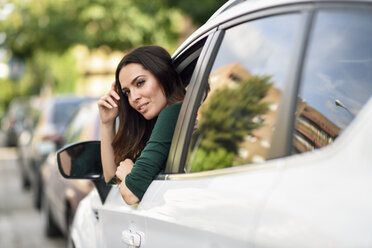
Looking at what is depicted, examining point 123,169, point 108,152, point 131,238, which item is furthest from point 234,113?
point 108,152

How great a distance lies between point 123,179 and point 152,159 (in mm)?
280

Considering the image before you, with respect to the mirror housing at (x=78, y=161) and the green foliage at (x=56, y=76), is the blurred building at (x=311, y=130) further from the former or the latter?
the green foliage at (x=56, y=76)

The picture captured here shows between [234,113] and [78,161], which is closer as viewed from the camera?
[234,113]

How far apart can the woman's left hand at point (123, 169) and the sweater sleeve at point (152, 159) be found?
0.21 meters

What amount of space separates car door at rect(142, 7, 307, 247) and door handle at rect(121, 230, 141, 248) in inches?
4.6

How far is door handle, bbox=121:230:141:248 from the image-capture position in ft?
8.02

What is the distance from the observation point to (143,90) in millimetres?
2871

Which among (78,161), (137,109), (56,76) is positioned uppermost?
(137,109)

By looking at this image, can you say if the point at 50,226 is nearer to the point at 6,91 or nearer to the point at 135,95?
the point at 135,95

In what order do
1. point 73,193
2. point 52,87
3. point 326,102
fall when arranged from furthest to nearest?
point 52,87 → point 73,193 → point 326,102

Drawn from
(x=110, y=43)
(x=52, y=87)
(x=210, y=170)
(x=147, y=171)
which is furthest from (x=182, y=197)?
(x=52, y=87)

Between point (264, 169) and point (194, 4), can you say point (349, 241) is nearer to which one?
point (264, 169)

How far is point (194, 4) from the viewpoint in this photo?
37.1 feet

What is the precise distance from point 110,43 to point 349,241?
19356 mm
